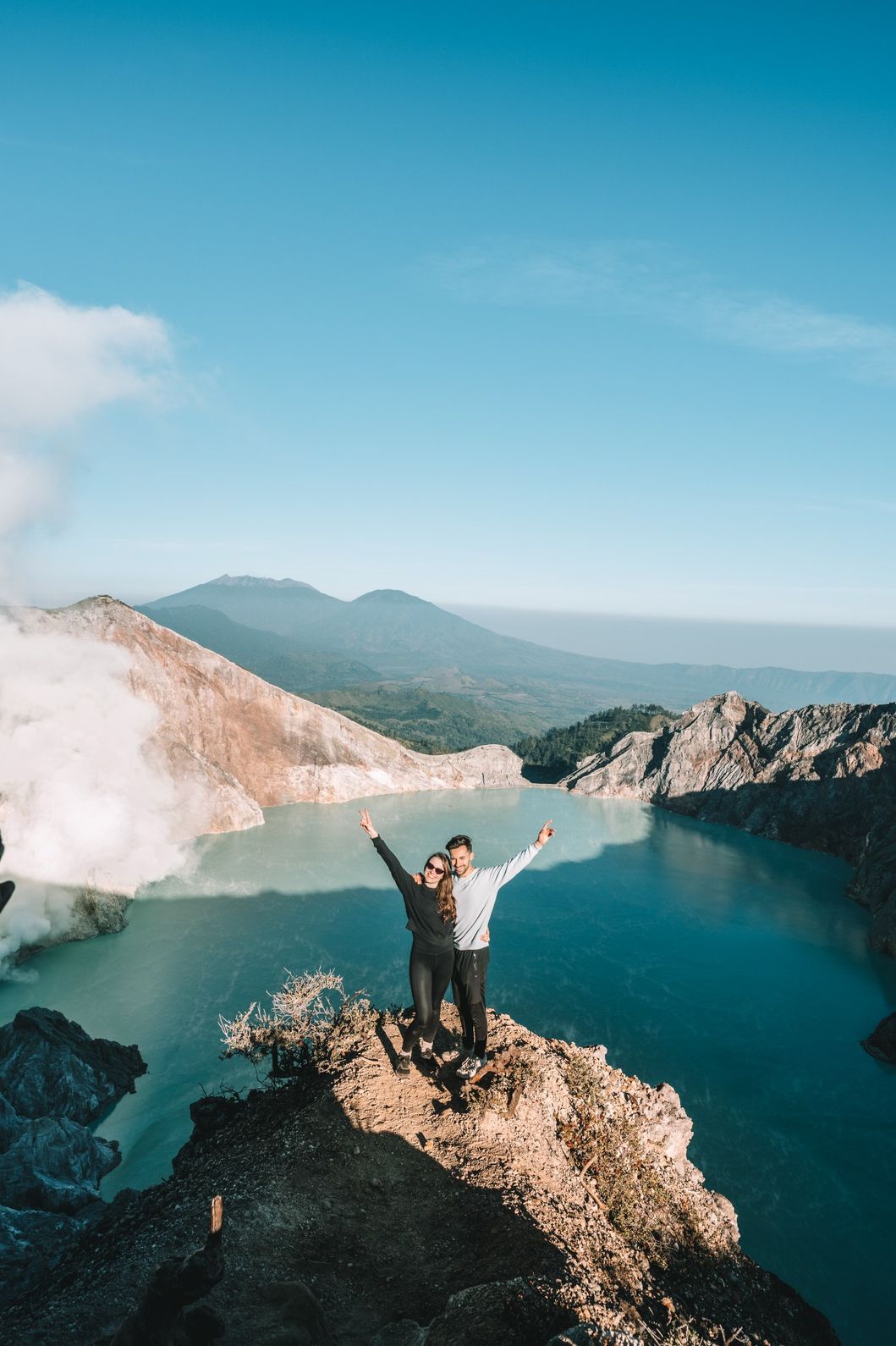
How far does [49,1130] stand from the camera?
42.6ft

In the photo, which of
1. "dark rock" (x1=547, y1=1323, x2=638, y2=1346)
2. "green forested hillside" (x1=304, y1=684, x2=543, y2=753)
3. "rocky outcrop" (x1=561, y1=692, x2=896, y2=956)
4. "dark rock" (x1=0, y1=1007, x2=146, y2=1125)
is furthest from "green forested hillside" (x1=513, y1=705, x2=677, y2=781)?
"dark rock" (x1=547, y1=1323, x2=638, y2=1346)

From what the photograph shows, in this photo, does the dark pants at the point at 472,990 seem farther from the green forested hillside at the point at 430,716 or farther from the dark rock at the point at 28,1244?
the green forested hillside at the point at 430,716

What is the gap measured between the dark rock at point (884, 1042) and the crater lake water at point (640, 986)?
0.57 meters

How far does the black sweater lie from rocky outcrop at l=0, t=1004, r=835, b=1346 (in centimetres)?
221

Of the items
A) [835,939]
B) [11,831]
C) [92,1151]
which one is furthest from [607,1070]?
[835,939]

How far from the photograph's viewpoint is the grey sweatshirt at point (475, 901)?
20.6 ft

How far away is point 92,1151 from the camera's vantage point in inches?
523

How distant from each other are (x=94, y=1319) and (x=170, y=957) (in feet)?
70.2

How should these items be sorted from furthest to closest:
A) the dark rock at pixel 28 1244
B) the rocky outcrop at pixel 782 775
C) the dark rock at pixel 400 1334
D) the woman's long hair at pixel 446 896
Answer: the rocky outcrop at pixel 782 775 < the dark rock at pixel 28 1244 < the woman's long hair at pixel 446 896 < the dark rock at pixel 400 1334

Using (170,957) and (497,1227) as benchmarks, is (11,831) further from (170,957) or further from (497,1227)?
(497,1227)

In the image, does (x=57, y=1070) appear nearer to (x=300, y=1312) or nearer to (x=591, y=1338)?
(x=300, y=1312)

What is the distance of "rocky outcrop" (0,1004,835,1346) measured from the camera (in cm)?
479

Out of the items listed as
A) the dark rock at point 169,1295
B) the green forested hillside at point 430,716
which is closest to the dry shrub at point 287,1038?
the dark rock at point 169,1295

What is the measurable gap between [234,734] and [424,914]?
45.0 m
